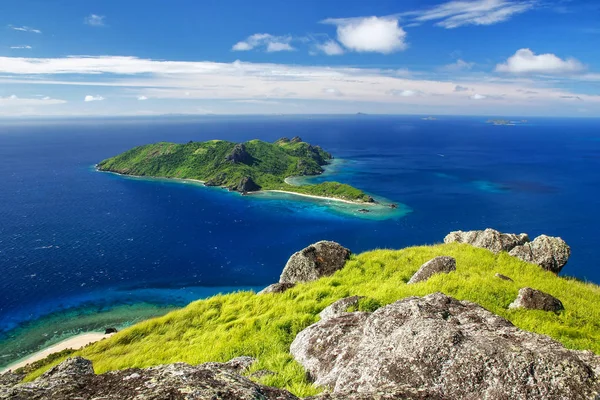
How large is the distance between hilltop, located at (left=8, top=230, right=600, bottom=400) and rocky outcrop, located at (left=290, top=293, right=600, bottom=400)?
0.09ft

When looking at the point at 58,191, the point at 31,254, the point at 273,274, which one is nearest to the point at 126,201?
the point at 58,191

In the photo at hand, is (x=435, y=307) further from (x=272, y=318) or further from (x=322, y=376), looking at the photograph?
(x=272, y=318)

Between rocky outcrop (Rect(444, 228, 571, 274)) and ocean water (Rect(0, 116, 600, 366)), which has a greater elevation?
rocky outcrop (Rect(444, 228, 571, 274))

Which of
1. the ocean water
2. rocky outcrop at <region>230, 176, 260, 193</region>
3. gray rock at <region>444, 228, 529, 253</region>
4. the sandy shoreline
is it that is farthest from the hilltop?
rocky outcrop at <region>230, 176, 260, 193</region>

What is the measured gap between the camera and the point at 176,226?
125m

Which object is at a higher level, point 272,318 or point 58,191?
point 272,318

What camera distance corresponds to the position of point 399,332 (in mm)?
9414

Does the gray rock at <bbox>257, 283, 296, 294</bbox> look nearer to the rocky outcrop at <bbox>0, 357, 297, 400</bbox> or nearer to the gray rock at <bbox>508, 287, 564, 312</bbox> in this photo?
the gray rock at <bbox>508, 287, 564, 312</bbox>

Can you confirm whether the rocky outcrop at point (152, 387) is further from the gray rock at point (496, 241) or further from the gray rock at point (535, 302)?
the gray rock at point (496, 241)

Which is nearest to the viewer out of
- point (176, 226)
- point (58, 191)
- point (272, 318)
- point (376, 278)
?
point (272, 318)

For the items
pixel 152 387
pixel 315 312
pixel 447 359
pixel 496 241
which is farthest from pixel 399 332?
pixel 496 241

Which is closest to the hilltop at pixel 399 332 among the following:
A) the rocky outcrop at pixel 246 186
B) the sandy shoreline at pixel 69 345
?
the sandy shoreline at pixel 69 345

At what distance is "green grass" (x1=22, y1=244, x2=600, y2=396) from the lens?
12992 mm

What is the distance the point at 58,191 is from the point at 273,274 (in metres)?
141
